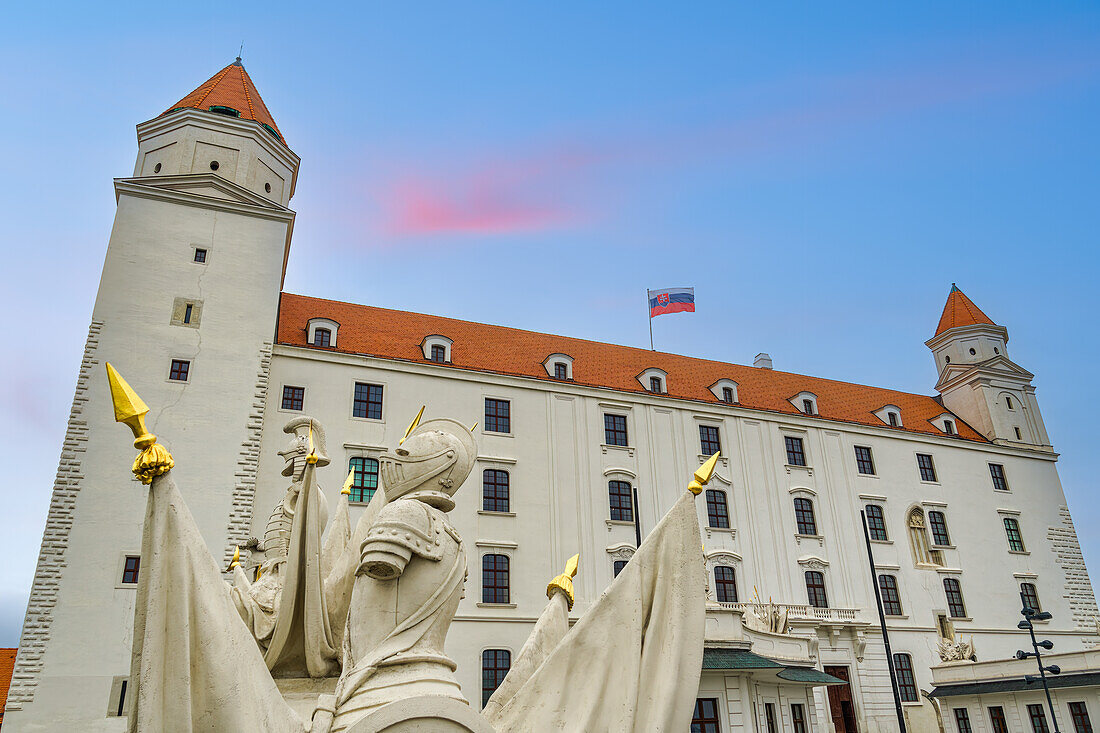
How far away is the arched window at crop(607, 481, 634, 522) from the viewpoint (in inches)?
1120

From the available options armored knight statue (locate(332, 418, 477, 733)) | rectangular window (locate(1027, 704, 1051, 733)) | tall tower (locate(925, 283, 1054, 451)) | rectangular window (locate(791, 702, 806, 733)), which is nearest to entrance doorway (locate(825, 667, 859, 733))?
rectangular window (locate(791, 702, 806, 733))

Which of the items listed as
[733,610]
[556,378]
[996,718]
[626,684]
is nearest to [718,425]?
[556,378]

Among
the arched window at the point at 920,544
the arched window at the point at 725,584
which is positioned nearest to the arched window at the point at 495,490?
the arched window at the point at 725,584

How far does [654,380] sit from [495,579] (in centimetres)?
1119

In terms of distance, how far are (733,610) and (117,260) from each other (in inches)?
883

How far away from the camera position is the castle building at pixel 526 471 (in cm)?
2211

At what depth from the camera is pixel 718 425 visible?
3203 centimetres

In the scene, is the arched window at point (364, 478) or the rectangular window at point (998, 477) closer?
the arched window at point (364, 478)

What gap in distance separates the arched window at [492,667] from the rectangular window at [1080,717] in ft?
58.7

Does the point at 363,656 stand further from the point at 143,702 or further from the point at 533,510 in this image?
the point at 533,510

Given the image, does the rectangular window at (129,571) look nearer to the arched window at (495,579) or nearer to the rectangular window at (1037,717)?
the arched window at (495,579)

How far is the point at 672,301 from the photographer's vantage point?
36531 millimetres

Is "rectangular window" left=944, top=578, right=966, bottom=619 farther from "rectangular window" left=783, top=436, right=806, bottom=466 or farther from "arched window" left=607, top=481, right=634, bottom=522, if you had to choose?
"arched window" left=607, top=481, right=634, bottom=522

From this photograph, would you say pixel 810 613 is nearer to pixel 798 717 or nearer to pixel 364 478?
pixel 798 717
